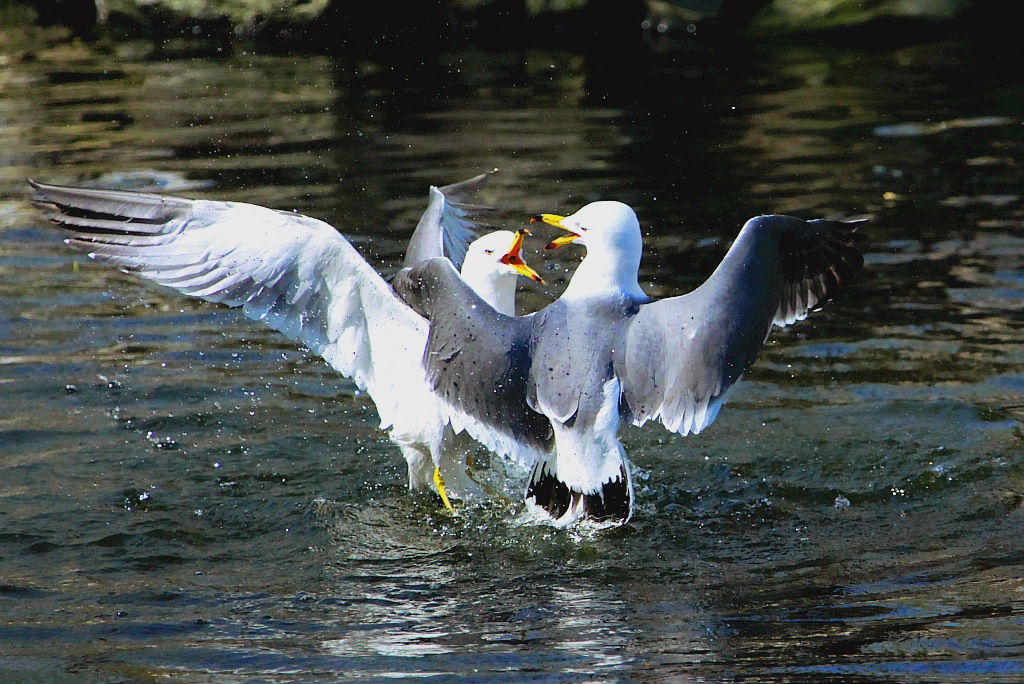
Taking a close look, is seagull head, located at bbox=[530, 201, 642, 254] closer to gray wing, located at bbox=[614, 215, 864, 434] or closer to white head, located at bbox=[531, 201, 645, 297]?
white head, located at bbox=[531, 201, 645, 297]

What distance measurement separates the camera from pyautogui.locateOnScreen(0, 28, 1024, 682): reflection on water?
401 centimetres

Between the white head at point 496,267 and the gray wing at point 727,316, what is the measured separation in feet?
2.36

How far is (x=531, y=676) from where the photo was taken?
12.3 ft

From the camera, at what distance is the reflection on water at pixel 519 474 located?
4.01 m

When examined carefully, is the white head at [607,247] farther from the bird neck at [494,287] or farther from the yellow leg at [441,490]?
the yellow leg at [441,490]

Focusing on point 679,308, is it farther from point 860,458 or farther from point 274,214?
point 274,214

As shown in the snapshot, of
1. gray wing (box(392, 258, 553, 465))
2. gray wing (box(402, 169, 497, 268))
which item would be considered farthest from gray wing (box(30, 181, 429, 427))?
gray wing (box(402, 169, 497, 268))

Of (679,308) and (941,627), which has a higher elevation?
(679,308)

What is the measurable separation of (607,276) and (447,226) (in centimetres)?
206

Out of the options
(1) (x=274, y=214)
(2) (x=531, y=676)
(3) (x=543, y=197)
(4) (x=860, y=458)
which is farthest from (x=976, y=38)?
(2) (x=531, y=676)

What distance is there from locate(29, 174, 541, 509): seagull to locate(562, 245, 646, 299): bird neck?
0.33m

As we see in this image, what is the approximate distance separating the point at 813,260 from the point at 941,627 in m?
1.43

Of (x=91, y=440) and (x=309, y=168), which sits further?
(x=309, y=168)

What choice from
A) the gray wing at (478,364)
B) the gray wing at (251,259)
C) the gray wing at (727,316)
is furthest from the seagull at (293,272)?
the gray wing at (727,316)
